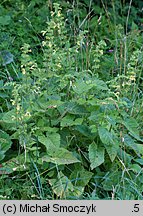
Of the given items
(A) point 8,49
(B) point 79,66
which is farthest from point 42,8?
(B) point 79,66

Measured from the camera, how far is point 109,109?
12.4 ft

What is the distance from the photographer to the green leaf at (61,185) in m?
3.41

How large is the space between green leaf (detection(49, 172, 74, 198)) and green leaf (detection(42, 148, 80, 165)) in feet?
0.27

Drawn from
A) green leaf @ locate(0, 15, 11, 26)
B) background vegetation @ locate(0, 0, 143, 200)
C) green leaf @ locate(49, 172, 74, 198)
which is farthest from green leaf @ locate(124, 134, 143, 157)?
green leaf @ locate(0, 15, 11, 26)

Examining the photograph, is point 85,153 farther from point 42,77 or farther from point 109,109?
point 42,77

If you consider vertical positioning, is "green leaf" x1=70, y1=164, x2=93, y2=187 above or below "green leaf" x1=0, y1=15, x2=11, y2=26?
below

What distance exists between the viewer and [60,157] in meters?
3.60

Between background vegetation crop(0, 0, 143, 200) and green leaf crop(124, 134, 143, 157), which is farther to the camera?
green leaf crop(124, 134, 143, 157)

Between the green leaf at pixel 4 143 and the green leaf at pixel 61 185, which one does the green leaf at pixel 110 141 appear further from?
the green leaf at pixel 4 143

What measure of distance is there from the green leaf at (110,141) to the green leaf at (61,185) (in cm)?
33

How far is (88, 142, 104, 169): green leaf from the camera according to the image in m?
3.58

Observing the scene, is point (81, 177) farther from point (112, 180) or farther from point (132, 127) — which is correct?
point (132, 127)

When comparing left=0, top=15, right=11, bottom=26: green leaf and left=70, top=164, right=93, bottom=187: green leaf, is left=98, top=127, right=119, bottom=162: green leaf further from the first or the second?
left=0, top=15, right=11, bottom=26: green leaf

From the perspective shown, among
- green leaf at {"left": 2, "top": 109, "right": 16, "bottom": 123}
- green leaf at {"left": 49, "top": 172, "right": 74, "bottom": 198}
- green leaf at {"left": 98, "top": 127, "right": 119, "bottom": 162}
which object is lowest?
green leaf at {"left": 49, "top": 172, "right": 74, "bottom": 198}
